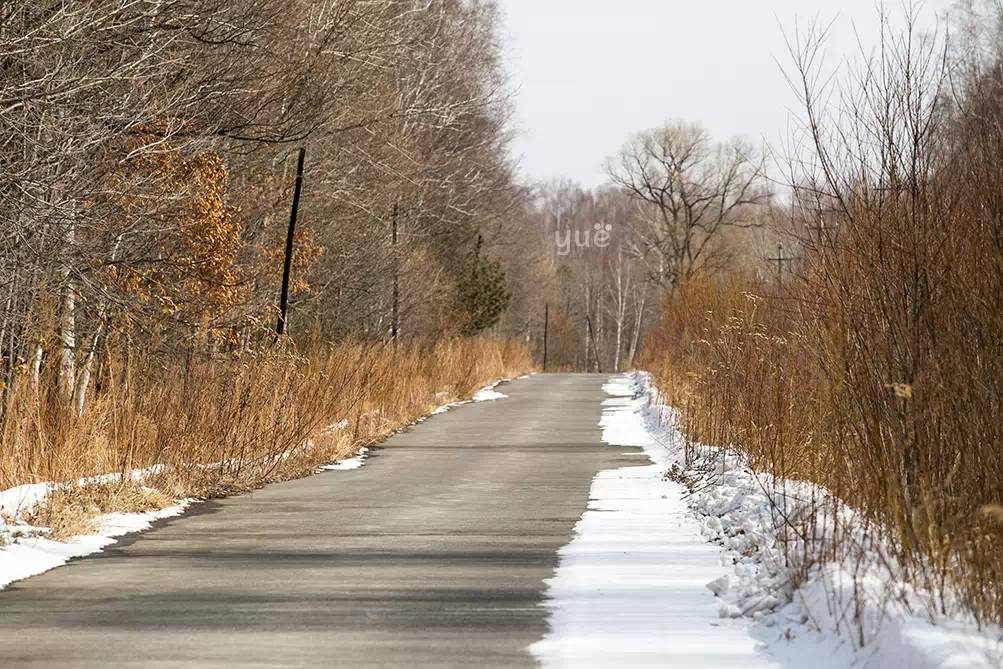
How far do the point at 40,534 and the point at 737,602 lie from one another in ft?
19.2

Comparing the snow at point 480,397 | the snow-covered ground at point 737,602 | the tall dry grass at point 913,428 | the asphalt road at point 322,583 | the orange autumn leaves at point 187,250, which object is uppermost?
the orange autumn leaves at point 187,250

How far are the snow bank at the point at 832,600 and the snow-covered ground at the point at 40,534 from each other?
4.78 meters

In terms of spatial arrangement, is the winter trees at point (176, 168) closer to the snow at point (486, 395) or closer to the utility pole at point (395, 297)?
the utility pole at point (395, 297)

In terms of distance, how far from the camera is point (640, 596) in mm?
10234

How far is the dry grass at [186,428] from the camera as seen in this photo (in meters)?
15.0

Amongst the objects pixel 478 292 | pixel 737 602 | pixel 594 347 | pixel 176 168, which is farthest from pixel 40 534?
pixel 594 347

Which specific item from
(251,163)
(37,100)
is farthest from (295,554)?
(251,163)

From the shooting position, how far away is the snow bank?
285 inches

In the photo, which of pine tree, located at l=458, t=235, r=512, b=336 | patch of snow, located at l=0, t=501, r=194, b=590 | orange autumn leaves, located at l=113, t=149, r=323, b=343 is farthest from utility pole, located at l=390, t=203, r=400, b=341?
patch of snow, located at l=0, t=501, r=194, b=590

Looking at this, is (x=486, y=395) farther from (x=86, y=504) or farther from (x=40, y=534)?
(x=40, y=534)

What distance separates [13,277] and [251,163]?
37.2ft

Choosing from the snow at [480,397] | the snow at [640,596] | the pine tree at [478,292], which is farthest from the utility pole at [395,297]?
the snow at [640,596]

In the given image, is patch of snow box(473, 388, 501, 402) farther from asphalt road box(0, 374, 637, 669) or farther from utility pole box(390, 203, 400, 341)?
asphalt road box(0, 374, 637, 669)

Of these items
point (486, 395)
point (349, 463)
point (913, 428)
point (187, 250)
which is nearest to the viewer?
point (913, 428)
